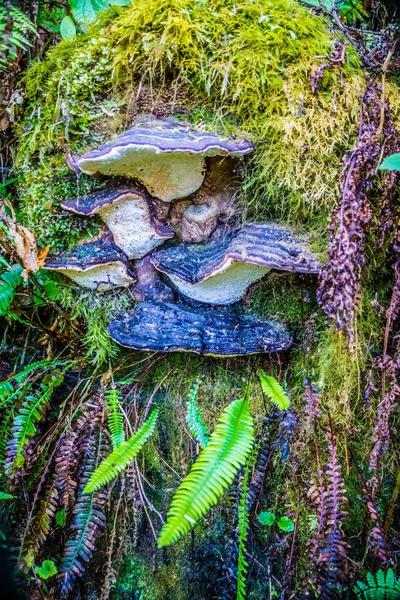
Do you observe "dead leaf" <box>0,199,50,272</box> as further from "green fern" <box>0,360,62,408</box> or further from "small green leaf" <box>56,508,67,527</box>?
"small green leaf" <box>56,508,67,527</box>

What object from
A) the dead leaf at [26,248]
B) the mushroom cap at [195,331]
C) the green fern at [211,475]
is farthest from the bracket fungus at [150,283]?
the green fern at [211,475]

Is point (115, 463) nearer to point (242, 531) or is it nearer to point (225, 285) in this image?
point (242, 531)

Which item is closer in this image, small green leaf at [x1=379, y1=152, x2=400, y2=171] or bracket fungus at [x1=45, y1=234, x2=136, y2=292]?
small green leaf at [x1=379, y1=152, x2=400, y2=171]

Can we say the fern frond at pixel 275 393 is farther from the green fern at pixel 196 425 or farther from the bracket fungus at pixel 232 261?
the bracket fungus at pixel 232 261

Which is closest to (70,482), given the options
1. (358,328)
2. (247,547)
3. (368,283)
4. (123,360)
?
(123,360)

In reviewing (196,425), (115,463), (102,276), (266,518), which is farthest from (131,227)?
(266,518)

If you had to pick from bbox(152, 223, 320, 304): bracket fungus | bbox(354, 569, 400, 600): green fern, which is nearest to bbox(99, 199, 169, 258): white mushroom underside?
bbox(152, 223, 320, 304): bracket fungus
